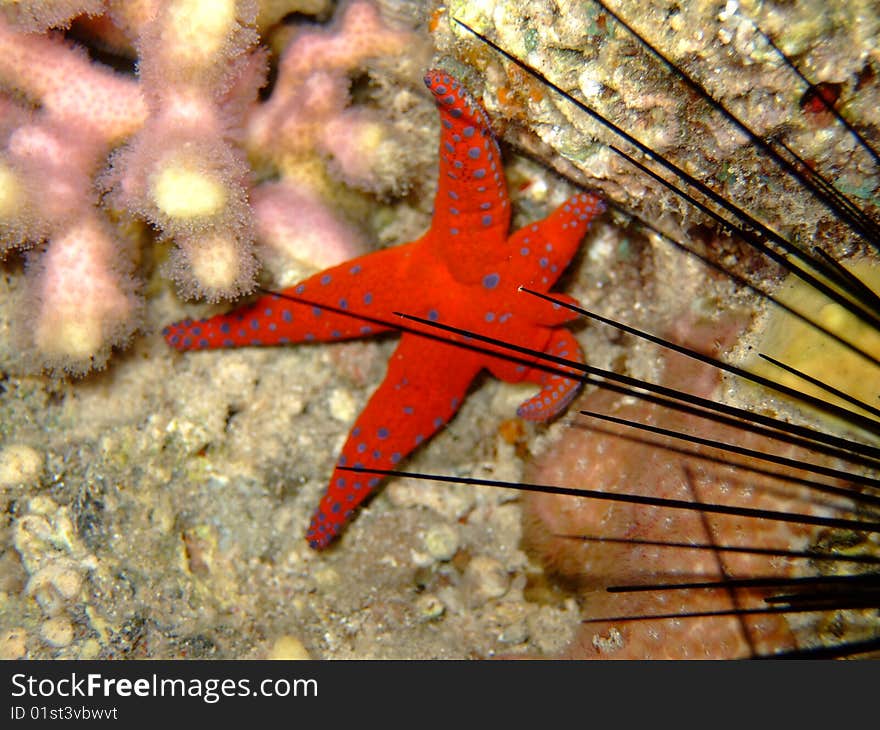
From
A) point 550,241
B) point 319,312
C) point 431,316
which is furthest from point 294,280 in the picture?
point 550,241

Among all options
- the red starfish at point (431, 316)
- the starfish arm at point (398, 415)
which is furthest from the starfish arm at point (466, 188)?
the starfish arm at point (398, 415)

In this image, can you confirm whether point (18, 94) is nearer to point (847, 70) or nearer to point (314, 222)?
point (314, 222)

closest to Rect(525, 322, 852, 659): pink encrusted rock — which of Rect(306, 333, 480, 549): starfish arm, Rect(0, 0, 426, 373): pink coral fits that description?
Rect(306, 333, 480, 549): starfish arm

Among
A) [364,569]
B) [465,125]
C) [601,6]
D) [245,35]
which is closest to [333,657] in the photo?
[364,569]

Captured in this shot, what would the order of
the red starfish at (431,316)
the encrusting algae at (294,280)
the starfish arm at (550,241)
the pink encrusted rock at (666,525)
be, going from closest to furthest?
1. the encrusting algae at (294,280)
2. the pink encrusted rock at (666,525)
3. the starfish arm at (550,241)
4. the red starfish at (431,316)

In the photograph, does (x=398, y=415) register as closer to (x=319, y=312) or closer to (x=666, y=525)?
(x=319, y=312)

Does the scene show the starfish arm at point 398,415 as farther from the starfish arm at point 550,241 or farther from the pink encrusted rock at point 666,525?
the pink encrusted rock at point 666,525
